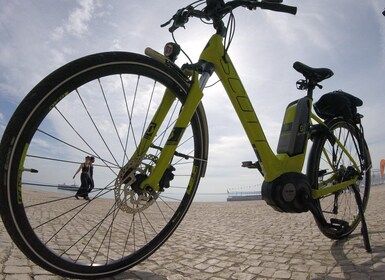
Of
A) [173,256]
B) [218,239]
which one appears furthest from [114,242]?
[218,239]

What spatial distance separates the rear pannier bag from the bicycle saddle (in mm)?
301

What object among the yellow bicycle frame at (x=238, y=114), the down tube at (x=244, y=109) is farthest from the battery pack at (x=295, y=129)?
the down tube at (x=244, y=109)

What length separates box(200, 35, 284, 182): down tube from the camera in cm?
235

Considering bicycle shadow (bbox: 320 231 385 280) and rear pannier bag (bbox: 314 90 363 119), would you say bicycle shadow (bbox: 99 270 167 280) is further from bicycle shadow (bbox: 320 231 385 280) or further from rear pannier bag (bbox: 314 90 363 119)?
rear pannier bag (bbox: 314 90 363 119)

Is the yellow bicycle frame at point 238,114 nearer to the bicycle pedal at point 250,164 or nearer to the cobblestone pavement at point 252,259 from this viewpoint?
the bicycle pedal at point 250,164

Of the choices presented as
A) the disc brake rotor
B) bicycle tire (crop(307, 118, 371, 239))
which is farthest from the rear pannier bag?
the disc brake rotor

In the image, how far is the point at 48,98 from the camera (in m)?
1.44

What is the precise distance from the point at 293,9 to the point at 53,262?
8.39 ft

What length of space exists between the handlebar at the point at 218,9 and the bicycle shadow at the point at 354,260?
6.89 ft

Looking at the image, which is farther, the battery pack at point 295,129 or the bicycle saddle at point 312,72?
the bicycle saddle at point 312,72

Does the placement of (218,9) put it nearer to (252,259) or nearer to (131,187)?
(131,187)

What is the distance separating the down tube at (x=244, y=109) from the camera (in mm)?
2350

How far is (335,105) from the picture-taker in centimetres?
325

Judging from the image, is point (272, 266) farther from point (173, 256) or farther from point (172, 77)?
point (172, 77)
